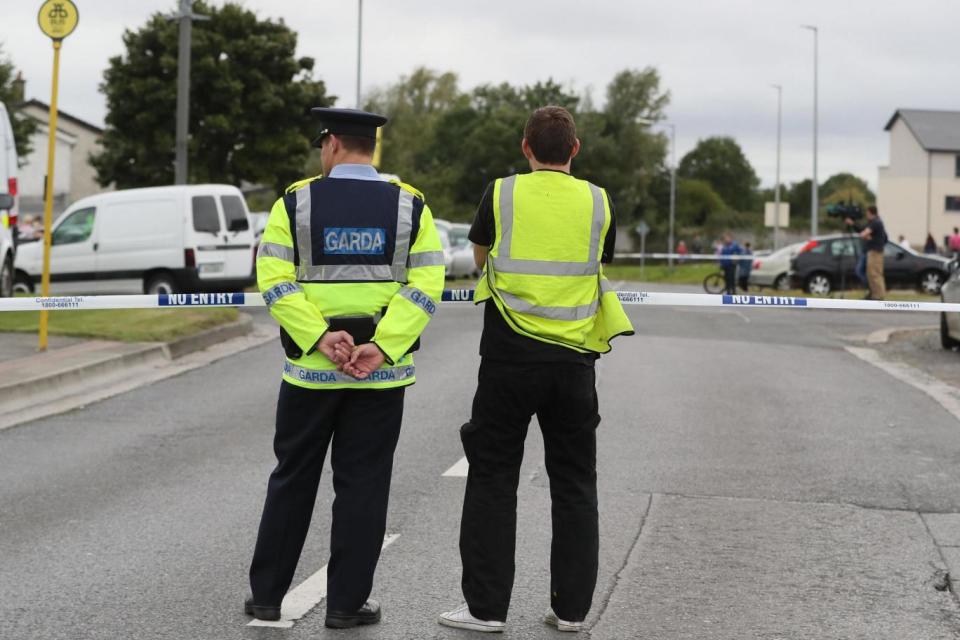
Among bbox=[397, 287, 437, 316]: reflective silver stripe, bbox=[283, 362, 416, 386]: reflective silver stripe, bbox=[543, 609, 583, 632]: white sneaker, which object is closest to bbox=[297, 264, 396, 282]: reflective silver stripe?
bbox=[397, 287, 437, 316]: reflective silver stripe

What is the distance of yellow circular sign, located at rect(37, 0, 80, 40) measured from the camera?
1319cm

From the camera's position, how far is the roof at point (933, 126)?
80.4 metres

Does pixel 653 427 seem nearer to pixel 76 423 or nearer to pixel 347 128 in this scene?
pixel 76 423

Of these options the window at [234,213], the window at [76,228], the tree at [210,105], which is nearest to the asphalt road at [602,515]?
the window at [234,213]

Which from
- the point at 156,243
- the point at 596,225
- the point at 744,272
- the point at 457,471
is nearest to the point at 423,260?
the point at 596,225

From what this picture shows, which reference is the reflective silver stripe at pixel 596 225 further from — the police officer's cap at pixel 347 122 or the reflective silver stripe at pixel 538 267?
the police officer's cap at pixel 347 122

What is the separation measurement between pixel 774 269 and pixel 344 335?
3086cm

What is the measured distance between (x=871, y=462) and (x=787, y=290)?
1001 inches

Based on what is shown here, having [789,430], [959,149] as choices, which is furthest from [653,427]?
[959,149]

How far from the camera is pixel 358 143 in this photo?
16.0 feet

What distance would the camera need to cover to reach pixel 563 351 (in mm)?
4805

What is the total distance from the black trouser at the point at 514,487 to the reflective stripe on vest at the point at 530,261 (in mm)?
332

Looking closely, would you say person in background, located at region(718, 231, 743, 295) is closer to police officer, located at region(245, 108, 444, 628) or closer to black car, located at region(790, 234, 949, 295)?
black car, located at region(790, 234, 949, 295)

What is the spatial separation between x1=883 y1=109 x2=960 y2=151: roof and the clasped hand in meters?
80.2
